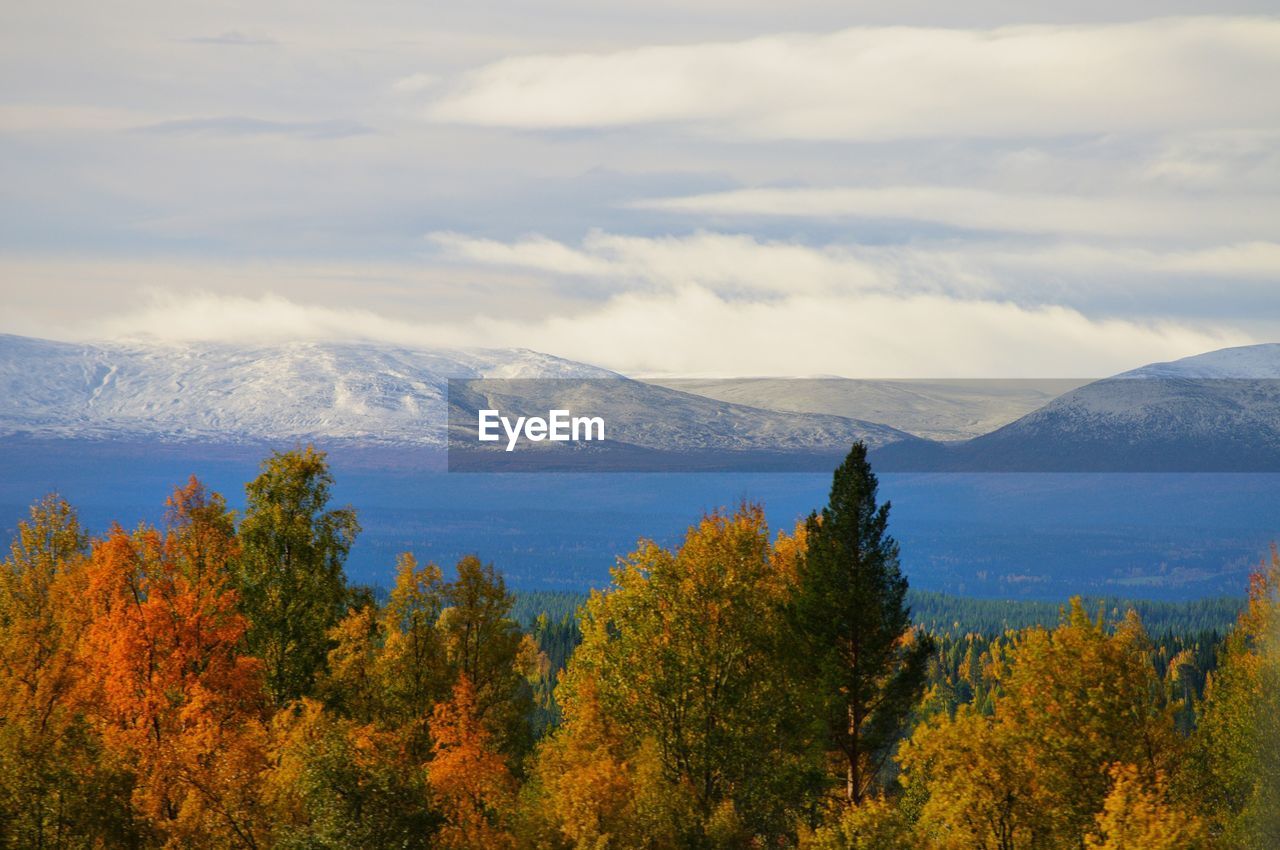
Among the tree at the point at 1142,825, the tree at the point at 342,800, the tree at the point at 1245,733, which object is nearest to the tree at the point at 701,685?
the tree at the point at 342,800

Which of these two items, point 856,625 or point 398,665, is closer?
point 856,625

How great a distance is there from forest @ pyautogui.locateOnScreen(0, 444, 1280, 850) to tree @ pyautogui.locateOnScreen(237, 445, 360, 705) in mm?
160

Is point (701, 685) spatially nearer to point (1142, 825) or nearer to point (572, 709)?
point (572, 709)

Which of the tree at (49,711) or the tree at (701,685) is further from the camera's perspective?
the tree at (701,685)

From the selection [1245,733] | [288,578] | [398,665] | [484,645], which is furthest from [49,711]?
[1245,733]

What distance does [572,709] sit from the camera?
9962cm

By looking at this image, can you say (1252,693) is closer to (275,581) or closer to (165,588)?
(275,581)

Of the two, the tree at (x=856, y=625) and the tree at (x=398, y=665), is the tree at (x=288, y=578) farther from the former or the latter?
the tree at (x=856, y=625)

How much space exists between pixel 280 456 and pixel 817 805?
41.2 m

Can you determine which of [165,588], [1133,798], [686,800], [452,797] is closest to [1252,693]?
[1133,798]

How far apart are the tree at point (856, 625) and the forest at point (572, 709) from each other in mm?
167

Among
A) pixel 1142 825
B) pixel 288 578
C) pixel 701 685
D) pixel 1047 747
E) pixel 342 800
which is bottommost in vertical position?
pixel 1142 825

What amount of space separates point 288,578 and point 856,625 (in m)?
36.8

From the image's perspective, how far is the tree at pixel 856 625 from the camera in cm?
8975
